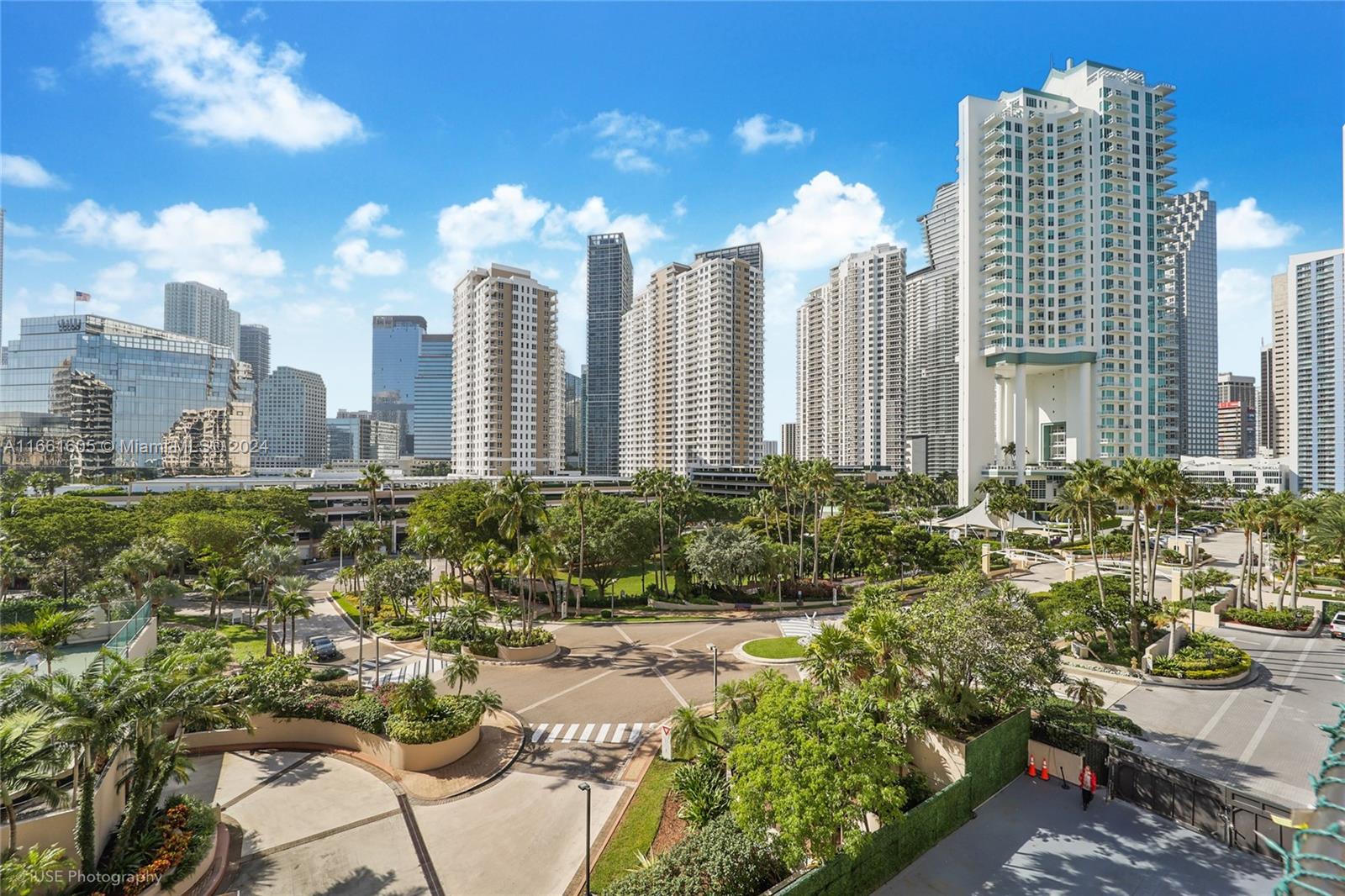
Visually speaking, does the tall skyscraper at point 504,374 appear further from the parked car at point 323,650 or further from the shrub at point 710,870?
the shrub at point 710,870

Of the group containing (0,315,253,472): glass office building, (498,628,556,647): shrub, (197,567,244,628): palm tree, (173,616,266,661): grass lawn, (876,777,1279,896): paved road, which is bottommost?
(173,616,266,661): grass lawn

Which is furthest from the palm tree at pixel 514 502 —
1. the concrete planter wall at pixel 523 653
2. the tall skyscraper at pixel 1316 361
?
the tall skyscraper at pixel 1316 361

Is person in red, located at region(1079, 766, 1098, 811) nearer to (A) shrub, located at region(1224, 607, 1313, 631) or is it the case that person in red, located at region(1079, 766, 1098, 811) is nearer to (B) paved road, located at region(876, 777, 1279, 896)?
(B) paved road, located at region(876, 777, 1279, 896)

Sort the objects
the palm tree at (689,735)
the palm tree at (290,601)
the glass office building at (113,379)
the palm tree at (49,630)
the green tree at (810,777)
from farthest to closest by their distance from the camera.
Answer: the glass office building at (113,379)
the palm tree at (290,601)
the palm tree at (49,630)
the palm tree at (689,735)
the green tree at (810,777)

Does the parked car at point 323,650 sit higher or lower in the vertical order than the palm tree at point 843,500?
lower

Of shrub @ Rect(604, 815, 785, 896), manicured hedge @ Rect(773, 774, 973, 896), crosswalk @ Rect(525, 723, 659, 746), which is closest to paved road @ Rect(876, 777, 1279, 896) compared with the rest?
manicured hedge @ Rect(773, 774, 973, 896)

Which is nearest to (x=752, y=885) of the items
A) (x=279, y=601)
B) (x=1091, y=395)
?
(x=279, y=601)
